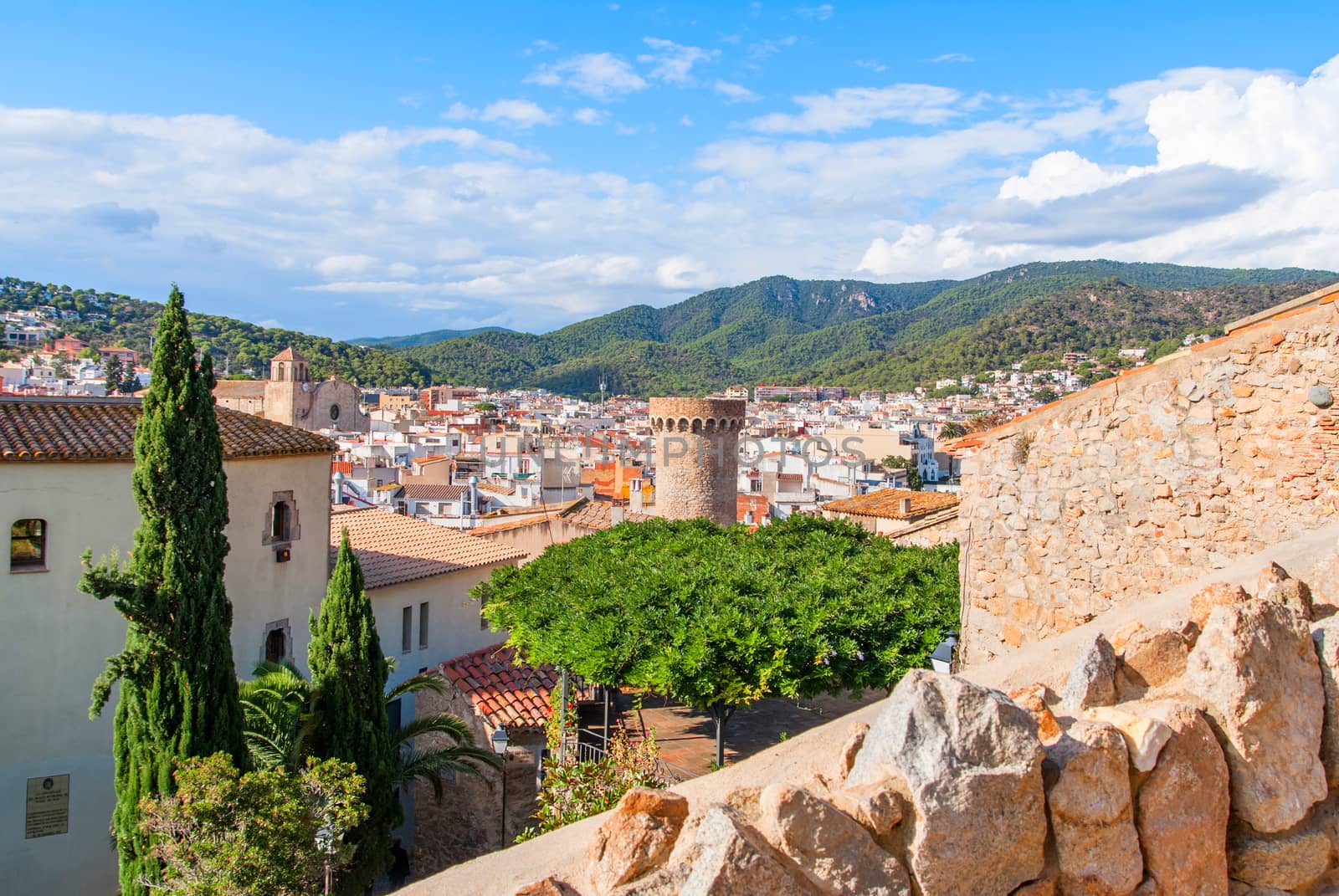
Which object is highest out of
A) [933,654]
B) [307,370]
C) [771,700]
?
[307,370]

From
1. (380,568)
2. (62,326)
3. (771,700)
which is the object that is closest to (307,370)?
(62,326)

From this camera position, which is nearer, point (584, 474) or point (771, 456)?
point (584, 474)

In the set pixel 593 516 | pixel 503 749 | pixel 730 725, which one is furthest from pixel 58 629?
pixel 593 516

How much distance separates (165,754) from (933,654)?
23.4 feet

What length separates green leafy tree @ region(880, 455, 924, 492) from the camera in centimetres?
5775

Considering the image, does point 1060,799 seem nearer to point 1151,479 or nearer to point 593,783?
point 1151,479

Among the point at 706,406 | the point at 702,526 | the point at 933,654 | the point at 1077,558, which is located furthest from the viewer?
the point at 706,406

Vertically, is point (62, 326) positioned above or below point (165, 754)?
above

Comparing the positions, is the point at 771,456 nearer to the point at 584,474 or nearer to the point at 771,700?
the point at 584,474

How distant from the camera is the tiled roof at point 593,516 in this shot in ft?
74.9

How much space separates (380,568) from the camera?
1700 cm

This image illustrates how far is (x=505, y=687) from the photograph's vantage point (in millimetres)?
14734

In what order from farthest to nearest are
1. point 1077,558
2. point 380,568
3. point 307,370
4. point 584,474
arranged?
point 307,370 → point 584,474 → point 380,568 → point 1077,558

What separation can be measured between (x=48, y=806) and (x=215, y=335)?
345 feet
